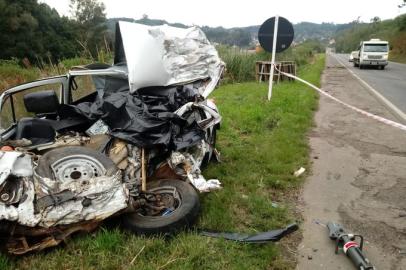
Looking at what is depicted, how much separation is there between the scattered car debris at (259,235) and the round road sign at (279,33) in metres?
7.62

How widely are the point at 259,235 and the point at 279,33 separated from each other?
7.86m

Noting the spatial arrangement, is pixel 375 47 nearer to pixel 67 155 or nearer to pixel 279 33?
pixel 279 33

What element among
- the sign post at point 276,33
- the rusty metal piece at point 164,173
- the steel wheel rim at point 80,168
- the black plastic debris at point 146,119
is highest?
the sign post at point 276,33

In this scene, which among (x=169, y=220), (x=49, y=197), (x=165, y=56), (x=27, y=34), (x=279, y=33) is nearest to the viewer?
(x=49, y=197)

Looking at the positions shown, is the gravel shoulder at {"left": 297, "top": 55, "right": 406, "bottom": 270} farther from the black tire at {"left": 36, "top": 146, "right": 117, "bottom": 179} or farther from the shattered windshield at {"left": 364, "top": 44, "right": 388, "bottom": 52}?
the shattered windshield at {"left": 364, "top": 44, "right": 388, "bottom": 52}

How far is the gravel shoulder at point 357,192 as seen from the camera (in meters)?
3.31

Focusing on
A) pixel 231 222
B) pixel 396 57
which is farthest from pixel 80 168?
pixel 396 57

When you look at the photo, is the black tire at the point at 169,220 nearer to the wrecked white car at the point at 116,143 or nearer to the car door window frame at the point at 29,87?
the wrecked white car at the point at 116,143

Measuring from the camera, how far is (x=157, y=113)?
4285mm

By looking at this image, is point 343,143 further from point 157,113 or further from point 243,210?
point 157,113

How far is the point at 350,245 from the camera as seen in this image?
3189 mm

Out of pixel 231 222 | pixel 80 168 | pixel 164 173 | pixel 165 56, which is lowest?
pixel 231 222

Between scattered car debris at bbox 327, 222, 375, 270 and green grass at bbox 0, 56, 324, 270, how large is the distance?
1.67 feet

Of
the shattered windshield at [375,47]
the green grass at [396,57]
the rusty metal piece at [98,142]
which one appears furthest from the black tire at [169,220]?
the green grass at [396,57]
